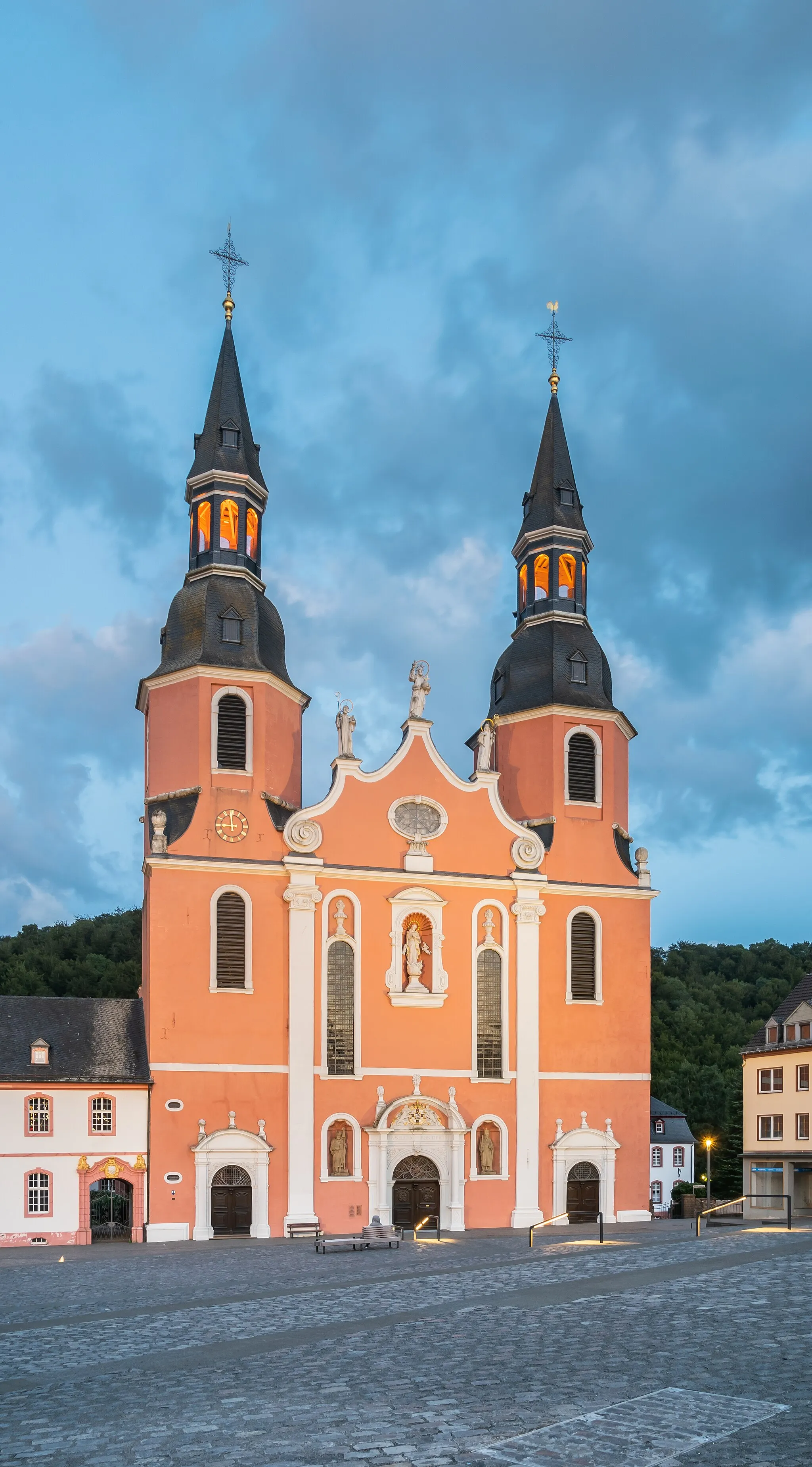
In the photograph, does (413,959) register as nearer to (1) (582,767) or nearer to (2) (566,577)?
(1) (582,767)

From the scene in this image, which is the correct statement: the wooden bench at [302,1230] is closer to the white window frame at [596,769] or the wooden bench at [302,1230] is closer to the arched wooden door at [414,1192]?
the arched wooden door at [414,1192]

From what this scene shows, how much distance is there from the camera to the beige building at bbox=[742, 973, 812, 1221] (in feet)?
162

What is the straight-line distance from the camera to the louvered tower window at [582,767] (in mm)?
43656

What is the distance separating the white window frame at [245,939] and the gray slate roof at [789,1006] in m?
22.4

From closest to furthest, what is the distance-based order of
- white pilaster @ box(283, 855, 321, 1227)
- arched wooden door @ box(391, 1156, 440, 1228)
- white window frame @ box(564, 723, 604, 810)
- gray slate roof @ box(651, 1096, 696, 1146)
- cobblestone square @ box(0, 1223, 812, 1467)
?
cobblestone square @ box(0, 1223, 812, 1467), white pilaster @ box(283, 855, 321, 1227), arched wooden door @ box(391, 1156, 440, 1228), white window frame @ box(564, 723, 604, 810), gray slate roof @ box(651, 1096, 696, 1146)

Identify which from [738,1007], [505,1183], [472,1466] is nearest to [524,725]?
[505,1183]

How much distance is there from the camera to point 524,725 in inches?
1741

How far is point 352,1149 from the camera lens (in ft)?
126

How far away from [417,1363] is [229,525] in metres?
31.1

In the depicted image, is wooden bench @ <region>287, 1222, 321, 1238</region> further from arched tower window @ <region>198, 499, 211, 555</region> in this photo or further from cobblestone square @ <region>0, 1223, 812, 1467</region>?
arched tower window @ <region>198, 499, 211, 555</region>

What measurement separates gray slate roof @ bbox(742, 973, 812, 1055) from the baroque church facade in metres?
10.6

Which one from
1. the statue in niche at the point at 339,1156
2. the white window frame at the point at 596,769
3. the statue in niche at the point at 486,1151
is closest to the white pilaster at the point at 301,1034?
the statue in niche at the point at 339,1156

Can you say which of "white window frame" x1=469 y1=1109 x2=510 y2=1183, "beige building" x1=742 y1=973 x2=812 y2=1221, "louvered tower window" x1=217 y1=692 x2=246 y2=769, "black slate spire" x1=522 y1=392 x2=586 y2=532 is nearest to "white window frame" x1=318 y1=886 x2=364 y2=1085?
"white window frame" x1=469 y1=1109 x2=510 y2=1183

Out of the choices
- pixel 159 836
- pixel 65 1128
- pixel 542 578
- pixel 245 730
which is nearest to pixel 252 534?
pixel 245 730
